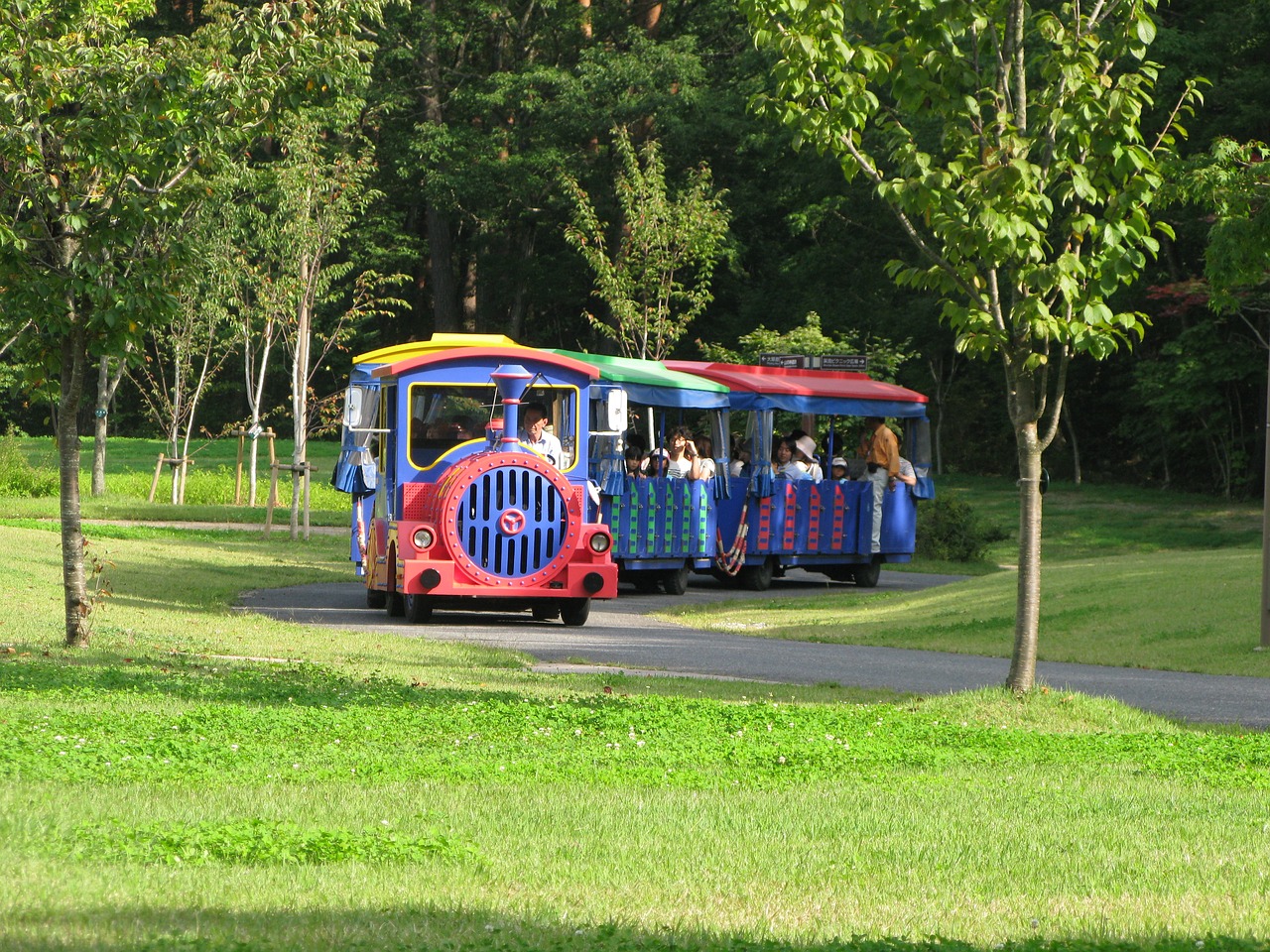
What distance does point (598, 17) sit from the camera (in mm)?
51406

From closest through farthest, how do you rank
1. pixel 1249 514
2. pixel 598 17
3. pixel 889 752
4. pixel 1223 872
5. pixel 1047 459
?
1. pixel 1223 872
2. pixel 889 752
3. pixel 1249 514
4. pixel 1047 459
5. pixel 598 17

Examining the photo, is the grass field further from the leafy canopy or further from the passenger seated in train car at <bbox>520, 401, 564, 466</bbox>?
the passenger seated in train car at <bbox>520, 401, 564, 466</bbox>

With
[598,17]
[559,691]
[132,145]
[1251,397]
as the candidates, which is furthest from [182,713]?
[598,17]

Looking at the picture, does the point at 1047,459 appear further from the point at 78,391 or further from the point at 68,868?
the point at 68,868

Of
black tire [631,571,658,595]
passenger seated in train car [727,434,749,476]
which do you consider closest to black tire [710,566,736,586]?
black tire [631,571,658,595]

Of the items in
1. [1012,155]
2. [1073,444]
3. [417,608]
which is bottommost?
[417,608]

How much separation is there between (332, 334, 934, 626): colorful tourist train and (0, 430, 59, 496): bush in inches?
671

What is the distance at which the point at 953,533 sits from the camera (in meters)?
29.1

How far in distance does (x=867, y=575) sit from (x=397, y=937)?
20.8 meters

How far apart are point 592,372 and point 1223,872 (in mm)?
12613

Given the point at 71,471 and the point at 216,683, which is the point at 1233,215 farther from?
the point at 71,471

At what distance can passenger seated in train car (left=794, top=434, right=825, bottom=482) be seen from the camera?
24.7m

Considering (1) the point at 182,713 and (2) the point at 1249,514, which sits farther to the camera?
(2) the point at 1249,514

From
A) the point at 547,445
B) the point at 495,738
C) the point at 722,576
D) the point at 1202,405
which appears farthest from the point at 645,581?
the point at 1202,405
